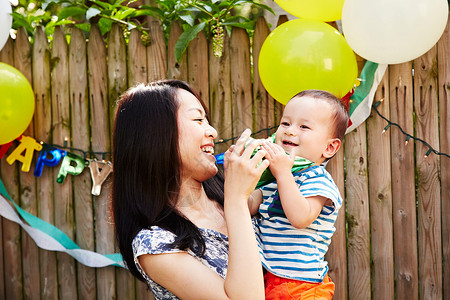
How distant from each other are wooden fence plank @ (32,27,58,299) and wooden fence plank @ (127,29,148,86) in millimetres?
590

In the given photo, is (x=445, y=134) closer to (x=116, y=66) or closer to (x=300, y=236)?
(x=300, y=236)

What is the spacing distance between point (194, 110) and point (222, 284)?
58 cm

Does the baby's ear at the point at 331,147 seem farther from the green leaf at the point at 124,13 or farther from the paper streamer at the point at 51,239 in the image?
the green leaf at the point at 124,13

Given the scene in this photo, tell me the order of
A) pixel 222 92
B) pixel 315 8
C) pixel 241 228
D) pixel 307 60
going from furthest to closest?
pixel 222 92
pixel 315 8
pixel 307 60
pixel 241 228

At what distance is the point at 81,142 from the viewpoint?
362cm

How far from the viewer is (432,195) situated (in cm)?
329

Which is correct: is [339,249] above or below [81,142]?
below

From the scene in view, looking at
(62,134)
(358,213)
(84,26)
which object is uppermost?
(84,26)

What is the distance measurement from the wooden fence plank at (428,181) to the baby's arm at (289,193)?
1776mm

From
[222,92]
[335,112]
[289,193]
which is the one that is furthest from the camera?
[222,92]

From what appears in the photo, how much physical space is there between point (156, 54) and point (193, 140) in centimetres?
182

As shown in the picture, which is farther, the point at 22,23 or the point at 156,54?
the point at 22,23

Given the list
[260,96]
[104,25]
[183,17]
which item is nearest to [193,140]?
[260,96]

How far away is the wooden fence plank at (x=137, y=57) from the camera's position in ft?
11.6
